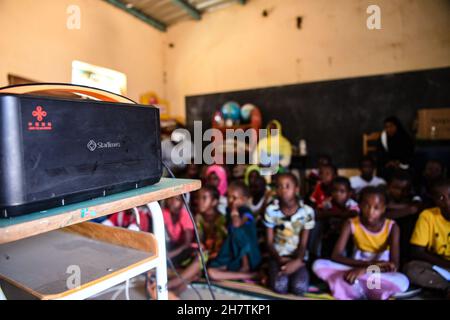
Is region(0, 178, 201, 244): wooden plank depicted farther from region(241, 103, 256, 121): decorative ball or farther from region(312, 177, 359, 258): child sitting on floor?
region(241, 103, 256, 121): decorative ball

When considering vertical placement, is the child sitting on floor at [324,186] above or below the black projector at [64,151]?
below

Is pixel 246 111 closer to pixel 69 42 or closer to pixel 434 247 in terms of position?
pixel 69 42

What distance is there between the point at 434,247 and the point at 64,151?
1905mm

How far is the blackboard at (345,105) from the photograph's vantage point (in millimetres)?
3234

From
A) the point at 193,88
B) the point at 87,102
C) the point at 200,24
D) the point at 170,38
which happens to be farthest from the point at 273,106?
the point at 87,102

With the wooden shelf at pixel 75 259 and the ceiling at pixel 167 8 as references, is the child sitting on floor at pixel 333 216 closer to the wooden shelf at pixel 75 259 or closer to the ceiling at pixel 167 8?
the wooden shelf at pixel 75 259

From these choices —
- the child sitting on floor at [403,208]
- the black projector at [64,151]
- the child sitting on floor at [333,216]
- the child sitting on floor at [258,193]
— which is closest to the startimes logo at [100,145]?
the black projector at [64,151]

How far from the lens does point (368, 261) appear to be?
1.59 m

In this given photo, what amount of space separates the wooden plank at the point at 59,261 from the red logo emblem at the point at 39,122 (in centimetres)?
33

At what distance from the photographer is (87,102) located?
528 mm

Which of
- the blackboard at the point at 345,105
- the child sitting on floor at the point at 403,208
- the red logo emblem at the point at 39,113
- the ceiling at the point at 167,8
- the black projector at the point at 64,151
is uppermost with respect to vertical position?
the ceiling at the point at 167,8

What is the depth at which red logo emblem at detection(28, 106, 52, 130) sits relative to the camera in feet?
1.49

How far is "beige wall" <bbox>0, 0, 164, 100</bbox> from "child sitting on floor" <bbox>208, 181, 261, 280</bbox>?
5.86ft

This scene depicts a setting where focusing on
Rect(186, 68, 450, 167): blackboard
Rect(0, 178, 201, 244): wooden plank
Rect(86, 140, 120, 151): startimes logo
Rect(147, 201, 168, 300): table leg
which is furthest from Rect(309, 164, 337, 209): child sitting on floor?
Rect(86, 140, 120, 151): startimes logo
